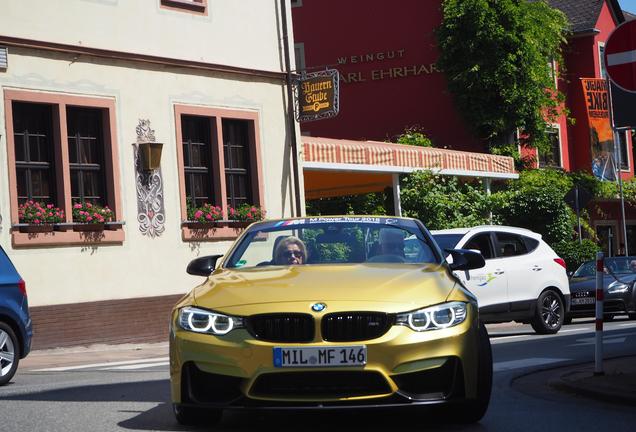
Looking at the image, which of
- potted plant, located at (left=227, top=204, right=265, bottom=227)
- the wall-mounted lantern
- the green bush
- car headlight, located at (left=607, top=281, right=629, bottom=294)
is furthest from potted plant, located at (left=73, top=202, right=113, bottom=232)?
the green bush

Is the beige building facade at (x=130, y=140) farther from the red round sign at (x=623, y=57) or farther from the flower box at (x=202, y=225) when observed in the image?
the red round sign at (x=623, y=57)

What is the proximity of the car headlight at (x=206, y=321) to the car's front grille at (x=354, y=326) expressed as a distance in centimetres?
53

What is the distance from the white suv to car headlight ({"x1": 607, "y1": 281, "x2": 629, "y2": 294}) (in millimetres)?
4430

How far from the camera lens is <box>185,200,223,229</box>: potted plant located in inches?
933

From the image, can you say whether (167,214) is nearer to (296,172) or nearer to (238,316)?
(296,172)

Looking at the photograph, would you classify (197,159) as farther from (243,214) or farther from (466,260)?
(466,260)

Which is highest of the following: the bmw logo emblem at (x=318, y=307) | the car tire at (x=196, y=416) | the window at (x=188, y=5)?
the window at (x=188, y=5)

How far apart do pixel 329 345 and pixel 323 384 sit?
0.24m

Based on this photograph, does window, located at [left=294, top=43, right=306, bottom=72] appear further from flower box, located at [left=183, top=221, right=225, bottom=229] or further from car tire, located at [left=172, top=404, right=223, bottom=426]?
car tire, located at [left=172, top=404, right=223, bottom=426]

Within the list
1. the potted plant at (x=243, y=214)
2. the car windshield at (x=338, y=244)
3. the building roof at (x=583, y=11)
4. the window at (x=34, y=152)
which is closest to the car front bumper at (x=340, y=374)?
the car windshield at (x=338, y=244)

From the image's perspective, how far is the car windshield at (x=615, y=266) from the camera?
25328 millimetres

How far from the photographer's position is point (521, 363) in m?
13.3

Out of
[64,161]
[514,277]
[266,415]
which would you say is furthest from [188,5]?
[266,415]

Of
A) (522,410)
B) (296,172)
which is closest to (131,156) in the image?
(296,172)
